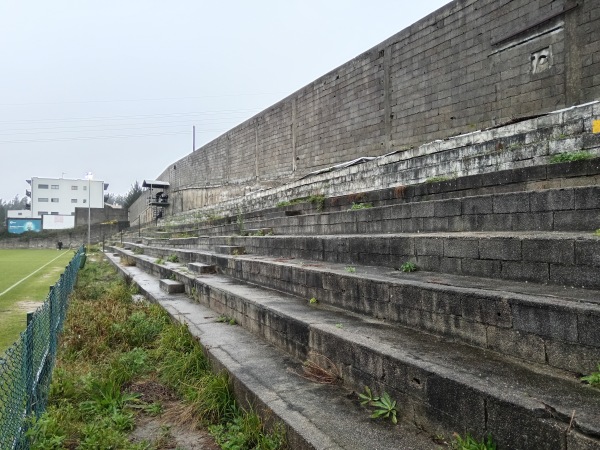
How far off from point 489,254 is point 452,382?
1.41m

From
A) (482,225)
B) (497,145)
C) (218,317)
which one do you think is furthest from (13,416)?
(497,145)

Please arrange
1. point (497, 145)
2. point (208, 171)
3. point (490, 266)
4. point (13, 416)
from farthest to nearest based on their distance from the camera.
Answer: point (208, 171) → point (497, 145) → point (490, 266) → point (13, 416)

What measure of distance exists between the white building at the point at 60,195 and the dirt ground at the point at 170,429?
6421cm

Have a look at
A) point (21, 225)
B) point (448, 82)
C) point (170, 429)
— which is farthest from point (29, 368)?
point (21, 225)

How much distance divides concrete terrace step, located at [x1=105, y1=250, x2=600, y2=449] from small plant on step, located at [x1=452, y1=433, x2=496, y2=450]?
3 cm

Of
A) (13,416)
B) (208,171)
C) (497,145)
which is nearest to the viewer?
(13,416)

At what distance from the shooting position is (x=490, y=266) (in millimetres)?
3004

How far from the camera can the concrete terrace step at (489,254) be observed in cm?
239

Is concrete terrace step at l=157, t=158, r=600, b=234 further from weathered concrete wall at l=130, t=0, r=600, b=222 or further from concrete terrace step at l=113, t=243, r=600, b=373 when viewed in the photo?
weathered concrete wall at l=130, t=0, r=600, b=222

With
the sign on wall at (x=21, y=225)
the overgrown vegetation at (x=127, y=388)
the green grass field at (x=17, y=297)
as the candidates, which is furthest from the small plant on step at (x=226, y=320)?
the sign on wall at (x=21, y=225)

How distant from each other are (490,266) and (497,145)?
3126 mm

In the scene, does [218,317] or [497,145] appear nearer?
[218,317]

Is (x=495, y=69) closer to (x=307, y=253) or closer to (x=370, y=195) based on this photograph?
(x=370, y=195)

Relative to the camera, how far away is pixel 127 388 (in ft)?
11.7
